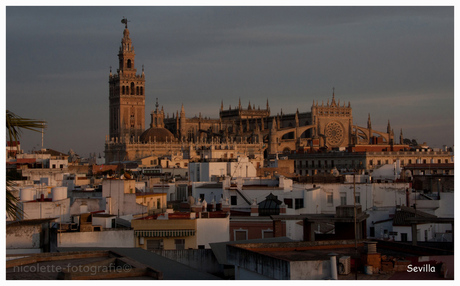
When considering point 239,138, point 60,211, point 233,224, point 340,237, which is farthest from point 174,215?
point 239,138

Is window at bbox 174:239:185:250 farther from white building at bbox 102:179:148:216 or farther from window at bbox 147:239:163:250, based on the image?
white building at bbox 102:179:148:216

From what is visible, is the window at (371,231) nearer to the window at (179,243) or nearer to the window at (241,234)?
the window at (241,234)

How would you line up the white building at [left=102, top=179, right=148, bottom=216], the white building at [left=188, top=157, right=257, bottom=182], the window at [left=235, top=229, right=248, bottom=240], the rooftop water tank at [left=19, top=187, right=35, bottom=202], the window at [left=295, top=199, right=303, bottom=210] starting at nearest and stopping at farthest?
1. the window at [left=235, top=229, right=248, bottom=240]
2. the white building at [left=102, top=179, right=148, bottom=216]
3. the rooftop water tank at [left=19, top=187, right=35, bottom=202]
4. the window at [left=295, top=199, right=303, bottom=210]
5. the white building at [left=188, top=157, right=257, bottom=182]

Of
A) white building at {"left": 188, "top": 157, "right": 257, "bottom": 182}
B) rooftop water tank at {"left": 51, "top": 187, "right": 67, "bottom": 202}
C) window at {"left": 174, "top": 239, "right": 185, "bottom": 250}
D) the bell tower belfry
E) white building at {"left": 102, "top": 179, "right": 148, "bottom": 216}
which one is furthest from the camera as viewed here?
the bell tower belfry

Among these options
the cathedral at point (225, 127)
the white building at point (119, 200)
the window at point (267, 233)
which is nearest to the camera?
the window at point (267, 233)

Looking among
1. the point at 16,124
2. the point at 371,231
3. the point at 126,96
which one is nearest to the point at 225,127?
the point at 126,96

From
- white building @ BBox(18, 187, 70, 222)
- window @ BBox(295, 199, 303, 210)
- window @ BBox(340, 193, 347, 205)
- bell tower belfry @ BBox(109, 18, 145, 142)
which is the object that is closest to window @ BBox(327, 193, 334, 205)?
window @ BBox(340, 193, 347, 205)

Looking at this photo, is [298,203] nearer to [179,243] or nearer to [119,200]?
[119,200]

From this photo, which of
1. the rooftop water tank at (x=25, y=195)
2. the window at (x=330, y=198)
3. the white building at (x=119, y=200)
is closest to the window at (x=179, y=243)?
the white building at (x=119, y=200)

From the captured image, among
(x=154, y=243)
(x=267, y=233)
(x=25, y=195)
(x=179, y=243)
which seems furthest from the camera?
(x=25, y=195)
